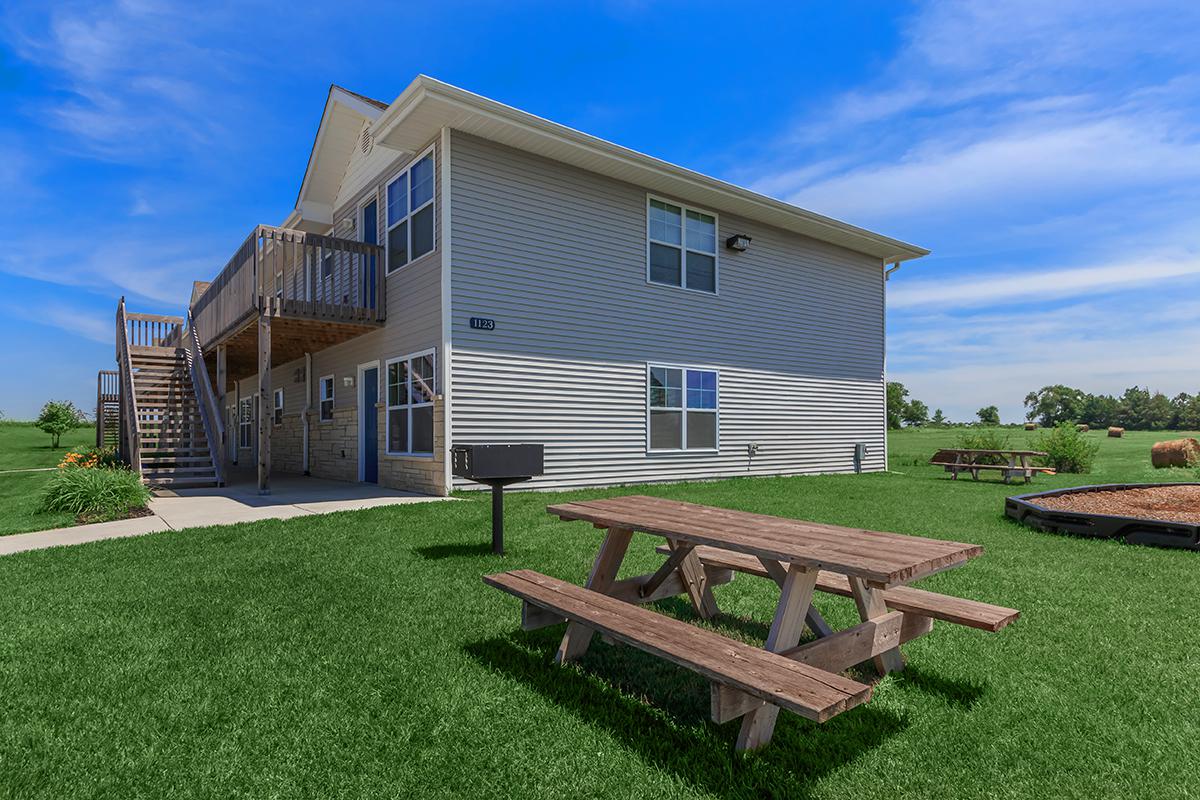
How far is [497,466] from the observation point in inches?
203

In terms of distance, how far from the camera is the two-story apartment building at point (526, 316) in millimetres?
9195

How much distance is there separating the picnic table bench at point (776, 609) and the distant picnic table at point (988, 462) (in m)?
11.1

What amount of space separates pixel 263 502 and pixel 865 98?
1013 centimetres

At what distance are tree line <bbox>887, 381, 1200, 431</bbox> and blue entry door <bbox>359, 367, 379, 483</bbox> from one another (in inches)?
2259

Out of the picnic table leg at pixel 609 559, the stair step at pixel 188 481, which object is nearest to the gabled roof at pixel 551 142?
the stair step at pixel 188 481

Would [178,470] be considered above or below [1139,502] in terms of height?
above

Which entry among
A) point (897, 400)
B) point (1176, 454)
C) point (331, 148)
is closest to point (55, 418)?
point (331, 148)

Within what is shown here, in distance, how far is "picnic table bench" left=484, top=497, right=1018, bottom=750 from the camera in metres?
2.02

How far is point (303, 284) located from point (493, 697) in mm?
10577

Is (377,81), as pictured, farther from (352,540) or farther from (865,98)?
(352,540)

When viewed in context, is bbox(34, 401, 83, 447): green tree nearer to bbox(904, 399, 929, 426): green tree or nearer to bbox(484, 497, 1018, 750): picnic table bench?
bbox(484, 497, 1018, 750): picnic table bench

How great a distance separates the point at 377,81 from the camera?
37.3 ft

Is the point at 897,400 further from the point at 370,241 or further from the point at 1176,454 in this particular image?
the point at 370,241

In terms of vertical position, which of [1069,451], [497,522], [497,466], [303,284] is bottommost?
[1069,451]
